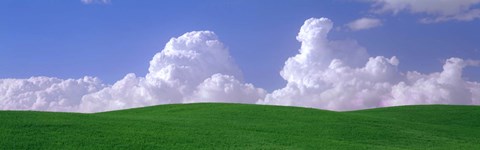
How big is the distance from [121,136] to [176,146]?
299cm

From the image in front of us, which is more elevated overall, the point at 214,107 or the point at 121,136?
the point at 214,107

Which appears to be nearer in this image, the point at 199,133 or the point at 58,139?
the point at 58,139

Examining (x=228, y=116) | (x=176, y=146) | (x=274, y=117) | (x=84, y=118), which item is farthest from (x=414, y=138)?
(x=84, y=118)

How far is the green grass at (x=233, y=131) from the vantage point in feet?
83.9

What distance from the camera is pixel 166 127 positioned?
29.7m

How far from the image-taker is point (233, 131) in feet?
96.4

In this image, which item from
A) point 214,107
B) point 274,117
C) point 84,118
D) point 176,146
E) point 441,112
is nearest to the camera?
point 176,146

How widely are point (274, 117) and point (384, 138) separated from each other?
761 cm

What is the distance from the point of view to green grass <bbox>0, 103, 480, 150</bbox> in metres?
25.6

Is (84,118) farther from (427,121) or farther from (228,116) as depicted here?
(427,121)

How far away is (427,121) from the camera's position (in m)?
44.2

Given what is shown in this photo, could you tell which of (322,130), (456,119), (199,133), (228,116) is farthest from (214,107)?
(456,119)

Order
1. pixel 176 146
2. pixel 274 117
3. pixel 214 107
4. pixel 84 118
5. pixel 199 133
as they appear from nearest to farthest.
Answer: pixel 176 146 < pixel 199 133 < pixel 84 118 < pixel 274 117 < pixel 214 107

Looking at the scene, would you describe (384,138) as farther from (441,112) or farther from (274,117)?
(441,112)
